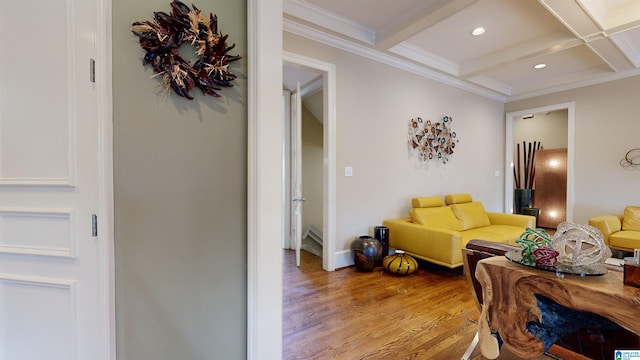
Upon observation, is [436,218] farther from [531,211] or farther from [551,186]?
[551,186]

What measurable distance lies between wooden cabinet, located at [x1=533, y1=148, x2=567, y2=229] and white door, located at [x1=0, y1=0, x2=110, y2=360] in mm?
7861

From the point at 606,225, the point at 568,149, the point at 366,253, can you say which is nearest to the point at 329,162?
the point at 366,253

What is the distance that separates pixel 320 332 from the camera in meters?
2.00

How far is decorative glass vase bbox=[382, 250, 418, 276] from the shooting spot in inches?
122

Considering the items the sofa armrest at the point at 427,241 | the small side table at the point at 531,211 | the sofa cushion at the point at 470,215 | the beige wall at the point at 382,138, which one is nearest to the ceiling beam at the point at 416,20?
the beige wall at the point at 382,138

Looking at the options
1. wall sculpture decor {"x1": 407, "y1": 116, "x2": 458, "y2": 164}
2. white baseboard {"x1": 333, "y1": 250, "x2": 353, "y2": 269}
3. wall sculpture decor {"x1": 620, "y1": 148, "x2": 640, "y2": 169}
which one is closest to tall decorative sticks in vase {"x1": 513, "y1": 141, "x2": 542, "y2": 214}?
wall sculpture decor {"x1": 620, "y1": 148, "x2": 640, "y2": 169}

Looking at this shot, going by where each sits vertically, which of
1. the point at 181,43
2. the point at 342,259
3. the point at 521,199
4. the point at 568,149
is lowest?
the point at 342,259

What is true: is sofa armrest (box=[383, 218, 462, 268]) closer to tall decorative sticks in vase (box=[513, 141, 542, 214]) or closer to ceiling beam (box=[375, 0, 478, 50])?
ceiling beam (box=[375, 0, 478, 50])

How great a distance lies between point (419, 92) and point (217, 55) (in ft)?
11.3

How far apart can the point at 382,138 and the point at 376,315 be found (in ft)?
7.27

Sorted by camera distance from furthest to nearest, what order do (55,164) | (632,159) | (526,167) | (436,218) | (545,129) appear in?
(526,167)
(545,129)
(632,159)
(436,218)
(55,164)

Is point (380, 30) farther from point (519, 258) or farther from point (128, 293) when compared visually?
point (128, 293)

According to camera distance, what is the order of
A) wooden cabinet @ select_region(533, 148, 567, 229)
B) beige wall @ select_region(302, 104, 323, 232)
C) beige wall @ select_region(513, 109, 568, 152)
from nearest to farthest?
beige wall @ select_region(302, 104, 323, 232)
wooden cabinet @ select_region(533, 148, 567, 229)
beige wall @ select_region(513, 109, 568, 152)

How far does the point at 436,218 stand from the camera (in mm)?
3611
